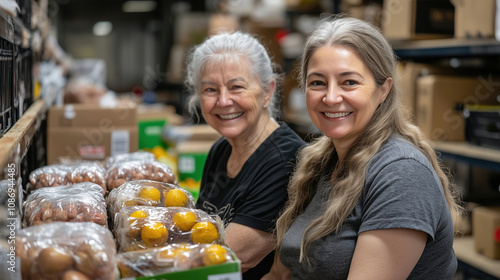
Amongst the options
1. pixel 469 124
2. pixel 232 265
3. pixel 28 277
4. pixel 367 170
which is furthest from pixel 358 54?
pixel 469 124

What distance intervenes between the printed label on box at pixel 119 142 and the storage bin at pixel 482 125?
192cm

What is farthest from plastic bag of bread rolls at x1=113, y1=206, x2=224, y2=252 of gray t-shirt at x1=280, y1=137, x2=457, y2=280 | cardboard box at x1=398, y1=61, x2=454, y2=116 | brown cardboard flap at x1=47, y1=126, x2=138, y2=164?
cardboard box at x1=398, y1=61, x2=454, y2=116

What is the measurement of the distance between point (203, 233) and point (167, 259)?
171 mm

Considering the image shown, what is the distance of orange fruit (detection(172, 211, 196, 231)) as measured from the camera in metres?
1.16

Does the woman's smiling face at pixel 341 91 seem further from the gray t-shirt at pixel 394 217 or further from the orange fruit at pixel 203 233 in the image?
the orange fruit at pixel 203 233

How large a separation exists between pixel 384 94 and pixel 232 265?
0.74 meters

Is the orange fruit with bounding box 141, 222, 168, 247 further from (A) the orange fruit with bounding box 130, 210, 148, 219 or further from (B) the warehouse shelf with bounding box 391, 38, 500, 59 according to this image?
(B) the warehouse shelf with bounding box 391, 38, 500, 59

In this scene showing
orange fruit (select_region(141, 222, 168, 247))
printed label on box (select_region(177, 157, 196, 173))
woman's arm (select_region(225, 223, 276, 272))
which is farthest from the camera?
printed label on box (select_region(177, 157, 196, 173))

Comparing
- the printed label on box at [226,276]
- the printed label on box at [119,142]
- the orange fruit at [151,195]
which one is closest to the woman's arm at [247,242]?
the orange fruit at [151,195]

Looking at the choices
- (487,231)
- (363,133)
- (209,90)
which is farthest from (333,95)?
(487,231)

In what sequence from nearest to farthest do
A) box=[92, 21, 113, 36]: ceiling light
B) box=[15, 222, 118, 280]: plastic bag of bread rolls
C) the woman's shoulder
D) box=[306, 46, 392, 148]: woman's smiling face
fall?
1. box=[15, 222, 118, 280]: plastic bag of bread rolls
2. the woman's shoulder
3. box=[306, 46, 392, 148]: woman's smiling face
4. box=[92, 21, 113, 36]: ceiling light

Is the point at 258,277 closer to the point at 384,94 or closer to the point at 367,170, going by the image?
the point at 367,170

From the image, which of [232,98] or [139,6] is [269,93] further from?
[139,6]

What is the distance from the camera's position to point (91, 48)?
32.8 ft
